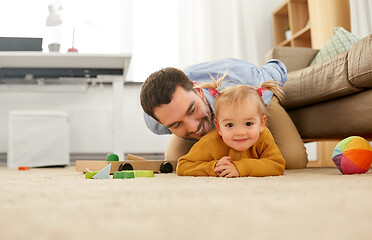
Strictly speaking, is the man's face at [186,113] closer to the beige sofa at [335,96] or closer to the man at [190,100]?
the man at [190,100]

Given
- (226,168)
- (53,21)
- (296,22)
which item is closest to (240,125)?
(226,168)

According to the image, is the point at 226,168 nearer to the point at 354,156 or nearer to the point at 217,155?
the point at 217,155

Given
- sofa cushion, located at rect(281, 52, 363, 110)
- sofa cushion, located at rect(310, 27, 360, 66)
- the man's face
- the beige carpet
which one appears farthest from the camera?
sofa cushion, located at rect(310, 27, 360, 66)

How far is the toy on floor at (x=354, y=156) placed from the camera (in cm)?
105

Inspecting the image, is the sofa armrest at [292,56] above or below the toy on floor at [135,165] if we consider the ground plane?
above

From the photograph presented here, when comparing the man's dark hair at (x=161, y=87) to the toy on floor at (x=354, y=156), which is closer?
the toy on floor at (x=354, y=156)

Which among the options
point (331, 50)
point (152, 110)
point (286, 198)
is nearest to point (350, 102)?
point (331, 50)

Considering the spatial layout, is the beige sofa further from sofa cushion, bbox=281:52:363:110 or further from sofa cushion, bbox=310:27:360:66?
sofa cushion, bbox=310:27:360:66

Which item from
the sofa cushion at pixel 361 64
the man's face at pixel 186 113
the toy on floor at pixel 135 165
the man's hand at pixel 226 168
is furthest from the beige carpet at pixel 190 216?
the sofa cushion at pixel 361 64

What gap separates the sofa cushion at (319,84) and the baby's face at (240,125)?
60 centimetres

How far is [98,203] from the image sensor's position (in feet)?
1.65

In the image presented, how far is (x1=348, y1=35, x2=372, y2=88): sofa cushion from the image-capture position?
4.53 ft

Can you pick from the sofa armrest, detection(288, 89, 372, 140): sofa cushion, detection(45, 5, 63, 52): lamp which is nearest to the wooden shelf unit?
the sofa armrest

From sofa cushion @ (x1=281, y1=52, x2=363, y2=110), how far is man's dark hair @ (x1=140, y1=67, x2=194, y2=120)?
2.21 ft
